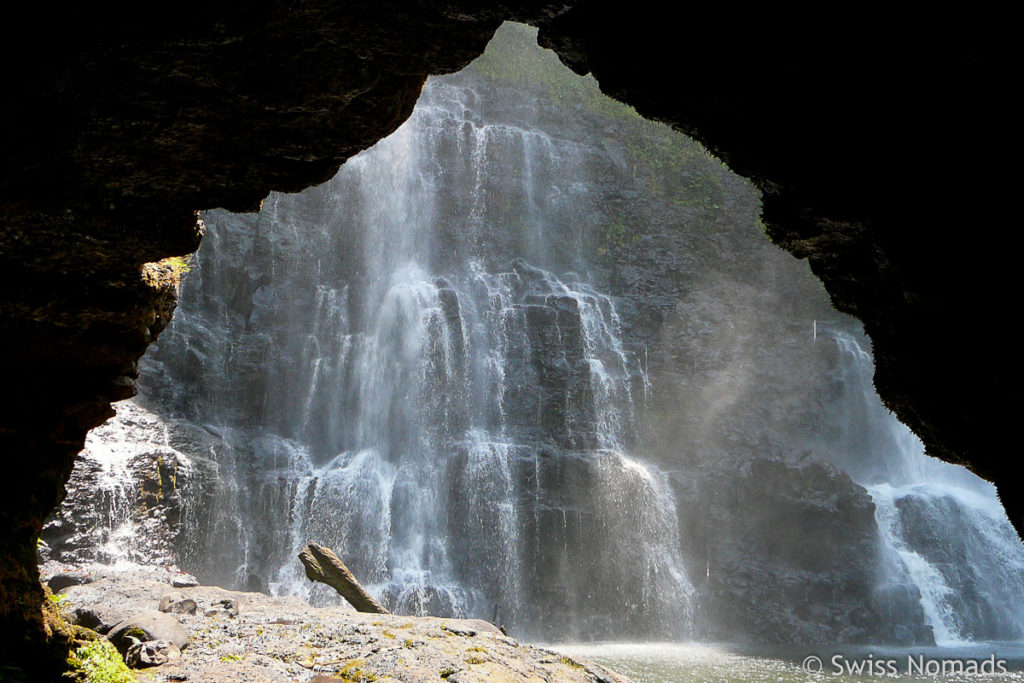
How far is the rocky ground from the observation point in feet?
22.0

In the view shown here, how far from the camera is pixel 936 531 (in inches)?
995

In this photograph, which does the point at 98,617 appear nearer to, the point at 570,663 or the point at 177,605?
the point at 177,605

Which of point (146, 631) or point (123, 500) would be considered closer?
point (146, 631)

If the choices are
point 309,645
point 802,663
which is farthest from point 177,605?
point 802,663

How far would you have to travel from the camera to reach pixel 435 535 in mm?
22469

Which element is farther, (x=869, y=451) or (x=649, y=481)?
(x=869, y=451)

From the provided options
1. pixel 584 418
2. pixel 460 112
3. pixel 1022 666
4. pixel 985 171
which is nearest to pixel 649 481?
pixel 584 418

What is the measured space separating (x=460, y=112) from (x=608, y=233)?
935 cm

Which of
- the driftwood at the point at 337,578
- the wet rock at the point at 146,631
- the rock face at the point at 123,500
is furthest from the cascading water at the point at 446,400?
the wet rock at the point at 146,631

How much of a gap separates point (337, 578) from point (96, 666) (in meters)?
7.18

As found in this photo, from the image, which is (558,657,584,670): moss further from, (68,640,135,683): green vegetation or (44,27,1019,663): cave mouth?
(44,27,1019,663): cave mouth

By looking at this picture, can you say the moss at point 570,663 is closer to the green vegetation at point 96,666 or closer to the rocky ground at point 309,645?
the rocky ground at point 309,645

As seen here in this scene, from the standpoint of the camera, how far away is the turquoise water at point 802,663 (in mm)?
14023

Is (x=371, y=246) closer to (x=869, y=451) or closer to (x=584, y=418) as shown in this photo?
(x=584, y=418)
